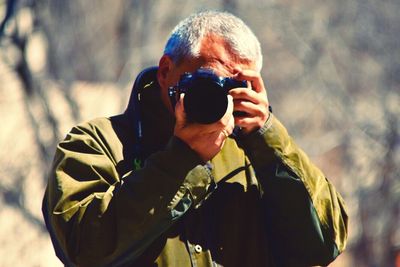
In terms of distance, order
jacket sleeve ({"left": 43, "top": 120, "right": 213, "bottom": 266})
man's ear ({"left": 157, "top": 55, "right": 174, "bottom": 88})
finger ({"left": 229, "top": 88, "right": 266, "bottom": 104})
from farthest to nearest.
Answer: man's ear ({"left": 157, "top": 55, "right": 174, "bottom": 88}), finger ({"left": 229, "top": 88, "right": 266, "bottom": 104}), jacket sleeve ({"left": 43, "top": 120, "right": 213, "bottom": 266})

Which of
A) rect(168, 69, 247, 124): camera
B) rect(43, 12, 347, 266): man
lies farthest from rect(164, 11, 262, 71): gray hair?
rect(168, 69, 247, 124): camera

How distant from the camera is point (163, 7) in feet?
31.8

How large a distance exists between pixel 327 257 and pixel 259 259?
17 centimetres

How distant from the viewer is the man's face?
215cm

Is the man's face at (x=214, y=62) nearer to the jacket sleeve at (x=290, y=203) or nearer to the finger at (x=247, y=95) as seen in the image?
the finger at (x=247, y=95)

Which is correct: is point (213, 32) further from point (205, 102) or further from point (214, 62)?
point (205, 102)

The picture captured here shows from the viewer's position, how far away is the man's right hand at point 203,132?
6.63ft

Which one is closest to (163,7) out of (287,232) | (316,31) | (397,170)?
(316,31)

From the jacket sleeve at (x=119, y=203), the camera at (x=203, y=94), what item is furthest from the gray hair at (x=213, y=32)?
the jacket sleeve at (x=119, y=203)

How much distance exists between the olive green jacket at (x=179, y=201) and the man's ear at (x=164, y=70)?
0.04m

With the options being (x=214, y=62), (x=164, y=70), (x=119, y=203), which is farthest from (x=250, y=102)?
(x=119, y=203)

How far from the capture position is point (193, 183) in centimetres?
205

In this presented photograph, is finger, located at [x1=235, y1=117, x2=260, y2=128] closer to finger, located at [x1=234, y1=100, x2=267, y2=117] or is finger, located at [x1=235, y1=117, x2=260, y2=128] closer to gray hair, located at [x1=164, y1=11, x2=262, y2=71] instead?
finger, located at [x1=234, y1=100, x2=267, y2=117]

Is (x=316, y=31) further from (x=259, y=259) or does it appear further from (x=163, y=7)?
(x=259, y=259)
